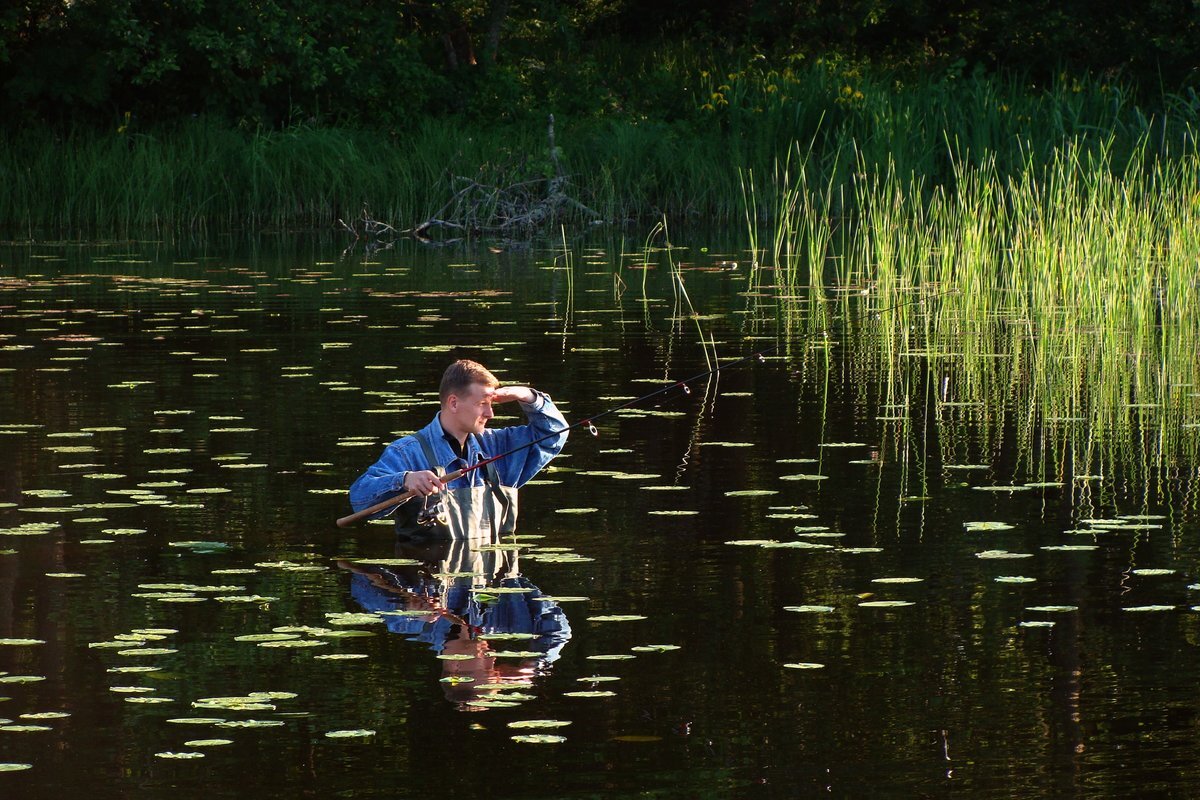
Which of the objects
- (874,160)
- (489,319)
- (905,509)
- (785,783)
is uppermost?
(874,160)

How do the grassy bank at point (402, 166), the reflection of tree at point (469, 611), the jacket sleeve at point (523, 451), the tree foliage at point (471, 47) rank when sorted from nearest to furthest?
the reflection of tree at point (469, 611), the jacket sleeve at point (523, 451), the grassy bank at point (402, 166), the tree foliage at point (471, 47)

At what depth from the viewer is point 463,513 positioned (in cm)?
802

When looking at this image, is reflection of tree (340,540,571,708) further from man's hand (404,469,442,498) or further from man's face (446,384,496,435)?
man's face (446,384,496,435)

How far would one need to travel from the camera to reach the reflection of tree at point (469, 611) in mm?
5953

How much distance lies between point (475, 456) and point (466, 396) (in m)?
0.35

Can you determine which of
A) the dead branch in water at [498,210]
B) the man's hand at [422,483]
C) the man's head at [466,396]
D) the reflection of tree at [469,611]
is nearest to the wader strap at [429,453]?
the man's head at [466,396]

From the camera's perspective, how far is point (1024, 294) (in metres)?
14.2

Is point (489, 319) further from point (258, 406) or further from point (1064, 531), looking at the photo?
point (1064, 531)

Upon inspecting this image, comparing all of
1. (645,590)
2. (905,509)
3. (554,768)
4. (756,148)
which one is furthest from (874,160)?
(554,768)

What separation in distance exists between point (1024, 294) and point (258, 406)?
562cm

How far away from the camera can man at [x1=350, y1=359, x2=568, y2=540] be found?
786cm

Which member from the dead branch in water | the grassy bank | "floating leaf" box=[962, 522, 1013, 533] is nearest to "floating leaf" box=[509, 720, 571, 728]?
"floating leaf" box=[962, 522, 1013, 533]

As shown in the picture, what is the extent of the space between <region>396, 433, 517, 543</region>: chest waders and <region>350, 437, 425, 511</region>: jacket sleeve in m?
0.07

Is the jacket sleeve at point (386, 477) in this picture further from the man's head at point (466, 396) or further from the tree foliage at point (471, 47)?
the tree foliage at point (471, 47)
